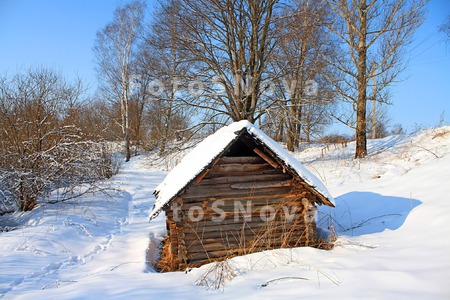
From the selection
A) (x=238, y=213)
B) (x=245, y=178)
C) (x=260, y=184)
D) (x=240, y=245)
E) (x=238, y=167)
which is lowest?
(x=240, y=245)

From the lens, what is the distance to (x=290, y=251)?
15.1 ft

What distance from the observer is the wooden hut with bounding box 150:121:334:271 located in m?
5.28

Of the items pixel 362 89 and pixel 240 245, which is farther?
pixel 362 89

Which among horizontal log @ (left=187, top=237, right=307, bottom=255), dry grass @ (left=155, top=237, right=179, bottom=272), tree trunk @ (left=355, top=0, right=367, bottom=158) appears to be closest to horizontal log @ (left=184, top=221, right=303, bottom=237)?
horizontal log @ (left=187, top=237, right=307, bottom=255)

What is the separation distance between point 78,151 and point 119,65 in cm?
1451

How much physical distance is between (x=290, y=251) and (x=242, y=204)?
1.37 m

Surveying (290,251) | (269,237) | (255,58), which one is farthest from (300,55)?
A: (290,251)

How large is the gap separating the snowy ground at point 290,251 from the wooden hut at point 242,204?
717 millimetres

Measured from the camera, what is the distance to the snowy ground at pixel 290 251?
3.16 metres

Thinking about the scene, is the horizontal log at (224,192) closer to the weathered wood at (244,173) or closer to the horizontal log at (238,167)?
the weathered wood at (244,173)

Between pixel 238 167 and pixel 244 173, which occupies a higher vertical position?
pixel 238 167

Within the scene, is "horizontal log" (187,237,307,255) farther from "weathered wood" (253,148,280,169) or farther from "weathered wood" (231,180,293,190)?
"weathered wood" (253,148,280,169)

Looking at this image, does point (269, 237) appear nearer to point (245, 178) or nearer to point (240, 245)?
point (240, 245)

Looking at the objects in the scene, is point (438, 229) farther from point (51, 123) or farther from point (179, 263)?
point (51, 123)
